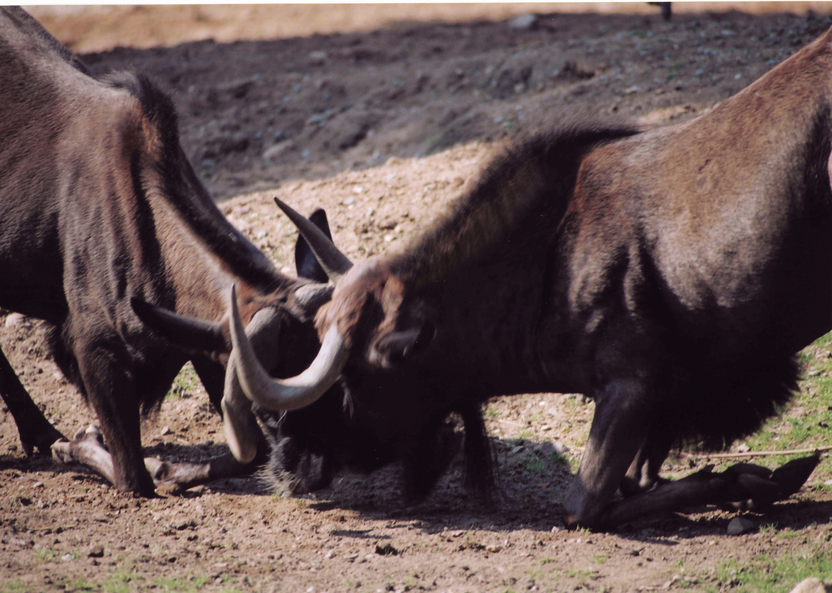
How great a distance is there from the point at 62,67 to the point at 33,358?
6.85 ft

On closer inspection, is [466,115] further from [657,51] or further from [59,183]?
[59,183]

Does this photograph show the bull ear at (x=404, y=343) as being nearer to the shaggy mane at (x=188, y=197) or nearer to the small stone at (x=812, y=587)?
the shaggy mane at (x=188, y=197)

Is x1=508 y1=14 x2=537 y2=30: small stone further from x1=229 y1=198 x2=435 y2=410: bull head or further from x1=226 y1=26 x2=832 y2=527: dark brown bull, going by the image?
x1=229 y1=198 x2=435 y2=410: bull head

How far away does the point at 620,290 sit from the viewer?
3545mm

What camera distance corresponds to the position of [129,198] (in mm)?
3986

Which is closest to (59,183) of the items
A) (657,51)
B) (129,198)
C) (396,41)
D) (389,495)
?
(129,198)

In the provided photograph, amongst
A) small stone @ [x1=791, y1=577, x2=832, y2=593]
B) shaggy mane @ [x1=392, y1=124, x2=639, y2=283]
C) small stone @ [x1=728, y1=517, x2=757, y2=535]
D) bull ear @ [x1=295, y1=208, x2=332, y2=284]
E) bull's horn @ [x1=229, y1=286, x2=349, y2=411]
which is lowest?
small stone @ [x1=728, y1=517, x2=757, y2=535]

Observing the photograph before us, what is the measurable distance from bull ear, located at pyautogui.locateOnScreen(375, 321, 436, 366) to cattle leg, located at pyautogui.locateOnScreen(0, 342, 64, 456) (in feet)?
7.54

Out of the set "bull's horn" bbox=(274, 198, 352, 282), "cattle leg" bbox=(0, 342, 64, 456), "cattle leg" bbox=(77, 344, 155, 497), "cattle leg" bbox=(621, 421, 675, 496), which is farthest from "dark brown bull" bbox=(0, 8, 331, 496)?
"cattle leg" bbox=(621, 421, 675, 496)

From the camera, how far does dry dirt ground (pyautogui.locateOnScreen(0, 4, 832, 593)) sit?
10.2 feet

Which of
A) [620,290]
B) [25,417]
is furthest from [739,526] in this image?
[25,417]

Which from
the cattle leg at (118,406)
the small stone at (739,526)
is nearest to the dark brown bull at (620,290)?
the small stone at (739,526)

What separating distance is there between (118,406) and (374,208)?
293 centimetres

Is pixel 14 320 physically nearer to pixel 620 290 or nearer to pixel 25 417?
pixel 25 417
